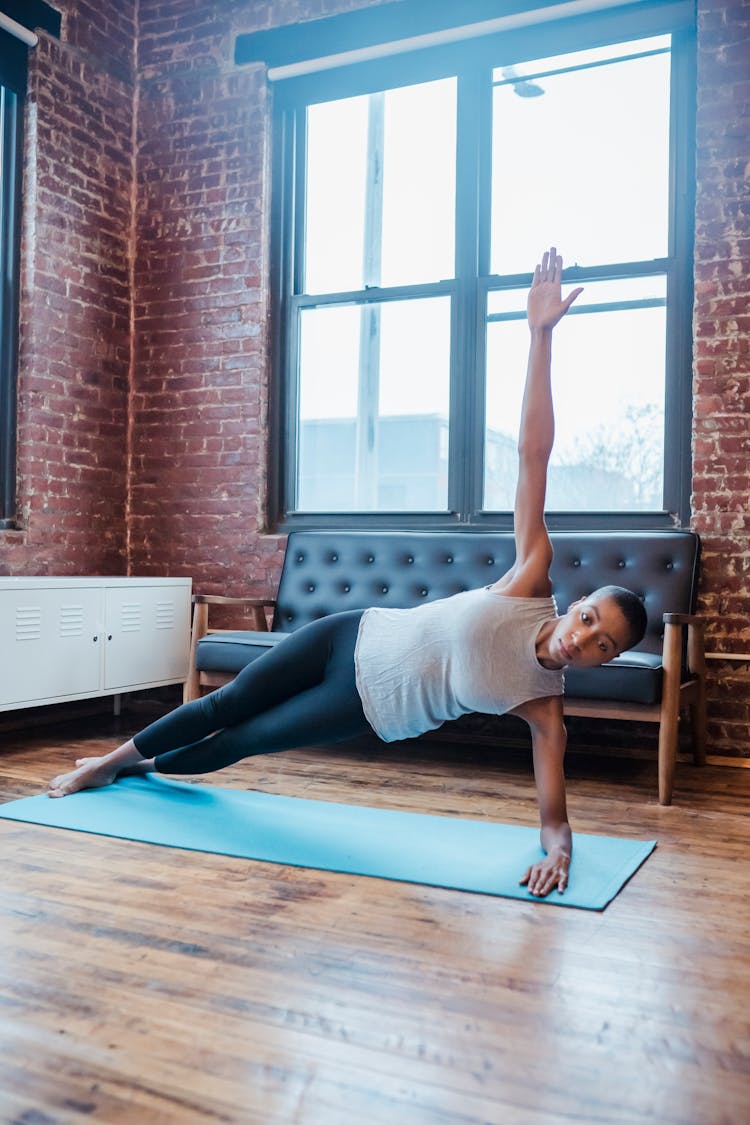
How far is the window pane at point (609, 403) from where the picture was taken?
4340 mm

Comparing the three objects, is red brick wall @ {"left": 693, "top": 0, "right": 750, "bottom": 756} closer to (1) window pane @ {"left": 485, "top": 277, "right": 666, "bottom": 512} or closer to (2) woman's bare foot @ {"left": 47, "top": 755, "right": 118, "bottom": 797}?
(1) window pane @ {"left": 485, "top": 277, "right": 666, "bottom": 512}

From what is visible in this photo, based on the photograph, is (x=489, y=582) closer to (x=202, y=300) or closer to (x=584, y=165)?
(x=584, y=165)

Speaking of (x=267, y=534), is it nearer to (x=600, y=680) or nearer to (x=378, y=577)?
(x=378, y=577)

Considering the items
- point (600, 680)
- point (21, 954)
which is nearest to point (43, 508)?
point (600, 680)

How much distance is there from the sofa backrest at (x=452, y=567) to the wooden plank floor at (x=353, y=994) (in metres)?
1.28

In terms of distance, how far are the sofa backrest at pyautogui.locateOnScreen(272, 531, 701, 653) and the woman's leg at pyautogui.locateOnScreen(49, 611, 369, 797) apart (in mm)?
1540

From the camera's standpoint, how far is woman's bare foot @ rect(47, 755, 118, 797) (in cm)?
321

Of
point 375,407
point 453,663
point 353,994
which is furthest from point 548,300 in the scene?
point 375,407

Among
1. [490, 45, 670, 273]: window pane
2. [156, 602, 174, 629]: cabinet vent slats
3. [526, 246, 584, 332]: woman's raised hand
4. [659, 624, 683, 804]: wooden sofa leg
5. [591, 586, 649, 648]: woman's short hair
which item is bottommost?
[659, 624, 683, 804]: wooden sofa leg

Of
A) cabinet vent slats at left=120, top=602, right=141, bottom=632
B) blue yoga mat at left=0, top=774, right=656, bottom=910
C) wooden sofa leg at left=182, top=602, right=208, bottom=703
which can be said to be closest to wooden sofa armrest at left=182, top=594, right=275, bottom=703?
wooden sofa leg at left=182, top=602, right=208, bottom=703

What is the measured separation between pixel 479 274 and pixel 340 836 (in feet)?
9.47

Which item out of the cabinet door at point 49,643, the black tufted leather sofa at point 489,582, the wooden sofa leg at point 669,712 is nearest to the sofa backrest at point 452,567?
the black tufted leather sofa at point 489,582

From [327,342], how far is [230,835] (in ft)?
9.69

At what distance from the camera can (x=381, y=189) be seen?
16.3ft
